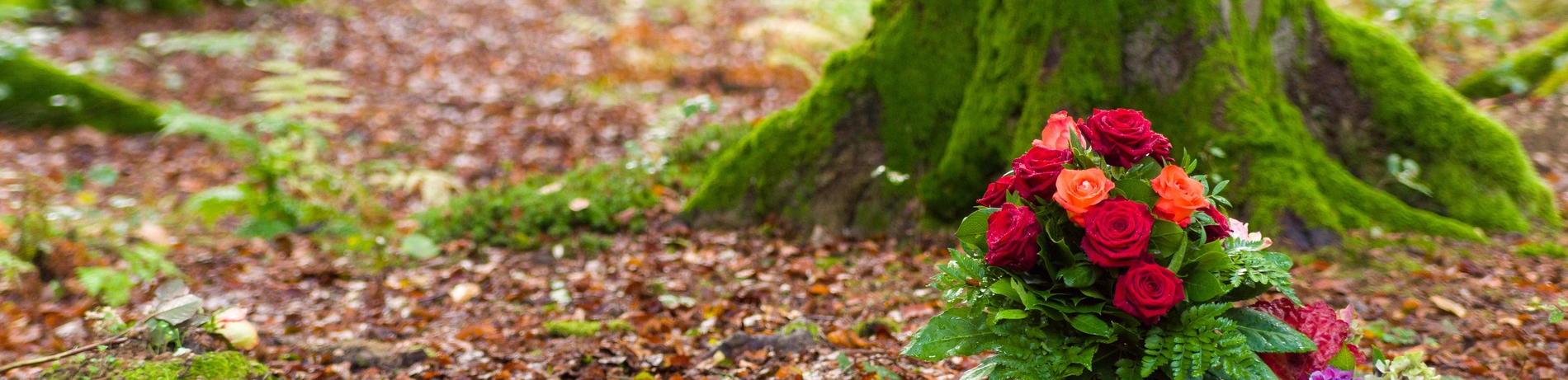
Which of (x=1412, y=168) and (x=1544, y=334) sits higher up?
(x=1412, y=168)

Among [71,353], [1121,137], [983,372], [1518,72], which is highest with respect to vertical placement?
[1121,137]

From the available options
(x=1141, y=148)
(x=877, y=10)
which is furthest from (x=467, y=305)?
(x=1141, y=148)

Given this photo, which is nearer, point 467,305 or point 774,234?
point 467,305

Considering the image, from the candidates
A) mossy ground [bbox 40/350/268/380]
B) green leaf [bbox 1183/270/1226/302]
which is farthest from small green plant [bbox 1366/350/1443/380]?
mossy ground [bbox 40/350/268/380]

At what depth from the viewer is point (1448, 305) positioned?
11.3 feet

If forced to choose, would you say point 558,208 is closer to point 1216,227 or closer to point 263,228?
point 263,228

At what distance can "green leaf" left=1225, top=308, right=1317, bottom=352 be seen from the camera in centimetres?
209

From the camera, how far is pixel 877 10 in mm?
4734

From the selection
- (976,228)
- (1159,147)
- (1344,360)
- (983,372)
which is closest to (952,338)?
(983,372)

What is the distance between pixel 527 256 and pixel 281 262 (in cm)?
134

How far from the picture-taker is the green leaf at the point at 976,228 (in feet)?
7.47

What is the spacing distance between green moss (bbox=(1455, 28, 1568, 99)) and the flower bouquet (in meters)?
5.09

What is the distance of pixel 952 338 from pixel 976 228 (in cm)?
27

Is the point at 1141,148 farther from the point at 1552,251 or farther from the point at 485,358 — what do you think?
the point at 1552,251
